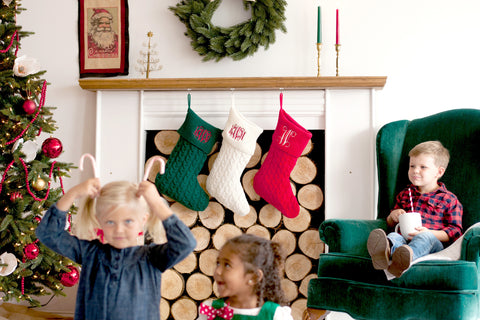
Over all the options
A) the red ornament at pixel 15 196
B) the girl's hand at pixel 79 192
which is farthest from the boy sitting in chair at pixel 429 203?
the red ornament at pixel 15 196

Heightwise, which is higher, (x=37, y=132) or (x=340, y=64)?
(x=340, y=64)

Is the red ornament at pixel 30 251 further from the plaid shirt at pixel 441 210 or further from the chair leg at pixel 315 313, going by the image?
the plaid shirt at pixel 441 210

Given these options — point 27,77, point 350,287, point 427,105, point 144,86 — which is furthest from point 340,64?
point 27,77

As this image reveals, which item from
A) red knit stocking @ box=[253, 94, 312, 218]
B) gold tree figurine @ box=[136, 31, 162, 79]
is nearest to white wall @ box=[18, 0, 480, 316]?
gold tree figurine @ box=[136, 31, 162, 79]

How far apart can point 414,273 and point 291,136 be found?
1.02m

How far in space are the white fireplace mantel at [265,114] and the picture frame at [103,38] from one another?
0.21 m

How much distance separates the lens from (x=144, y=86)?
2.95 meters

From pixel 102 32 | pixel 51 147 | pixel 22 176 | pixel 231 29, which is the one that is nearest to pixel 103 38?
pixel 102 32

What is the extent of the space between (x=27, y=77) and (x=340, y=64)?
1.68m

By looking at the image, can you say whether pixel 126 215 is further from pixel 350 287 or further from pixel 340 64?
pixel 340 64

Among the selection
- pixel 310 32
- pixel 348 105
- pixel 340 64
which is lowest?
pixel 348 105

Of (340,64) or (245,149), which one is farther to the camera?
(340,64)

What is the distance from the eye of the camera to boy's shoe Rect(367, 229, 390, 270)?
1958 millimetres

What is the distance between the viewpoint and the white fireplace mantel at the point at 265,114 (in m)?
2.87
